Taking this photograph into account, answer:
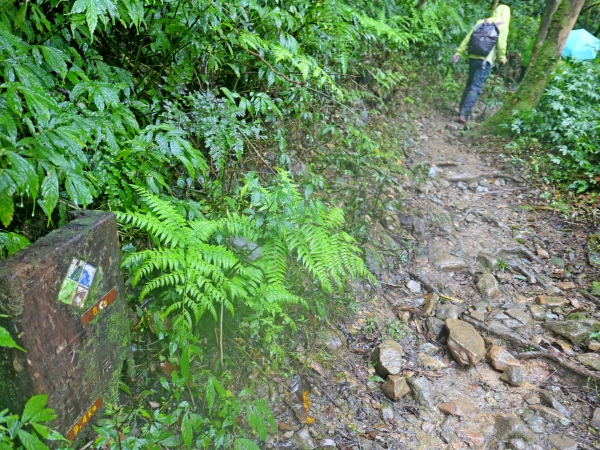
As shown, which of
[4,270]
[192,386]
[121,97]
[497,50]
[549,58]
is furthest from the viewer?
[497,50]

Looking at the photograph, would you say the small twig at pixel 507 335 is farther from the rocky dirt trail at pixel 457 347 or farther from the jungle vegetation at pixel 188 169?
the jungle vegetation at pixel 188 169

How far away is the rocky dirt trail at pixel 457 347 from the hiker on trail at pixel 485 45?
3.77m

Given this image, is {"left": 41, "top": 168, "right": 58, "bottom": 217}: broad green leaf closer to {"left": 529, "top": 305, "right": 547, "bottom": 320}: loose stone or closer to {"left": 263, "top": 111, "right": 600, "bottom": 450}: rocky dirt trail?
{"left": 263, "top": 111, "right": 600, "bottom": 450}: rocky dirt trail

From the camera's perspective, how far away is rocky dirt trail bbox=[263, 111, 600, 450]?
10.2 ft

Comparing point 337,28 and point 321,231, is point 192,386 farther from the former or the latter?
point 337,28

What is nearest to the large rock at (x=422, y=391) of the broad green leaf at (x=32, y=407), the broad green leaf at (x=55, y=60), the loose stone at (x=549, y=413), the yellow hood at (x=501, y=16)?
the loose stone at (x=549, y=413)

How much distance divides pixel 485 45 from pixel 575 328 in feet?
19.9

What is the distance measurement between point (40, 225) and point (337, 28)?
13.3 ft

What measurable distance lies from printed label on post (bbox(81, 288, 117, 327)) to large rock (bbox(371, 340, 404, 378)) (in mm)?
2133

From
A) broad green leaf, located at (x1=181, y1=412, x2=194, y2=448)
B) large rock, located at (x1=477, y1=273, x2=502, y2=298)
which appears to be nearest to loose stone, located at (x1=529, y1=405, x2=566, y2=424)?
large rock, located at (x1=477, y1=273, x2=502, y2=298)

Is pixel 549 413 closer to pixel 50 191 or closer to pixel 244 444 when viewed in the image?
pixel 244 444

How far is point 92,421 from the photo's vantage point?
2.37m

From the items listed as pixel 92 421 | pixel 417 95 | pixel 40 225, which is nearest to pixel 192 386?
pixel 92 421

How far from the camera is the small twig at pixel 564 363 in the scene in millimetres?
3580
